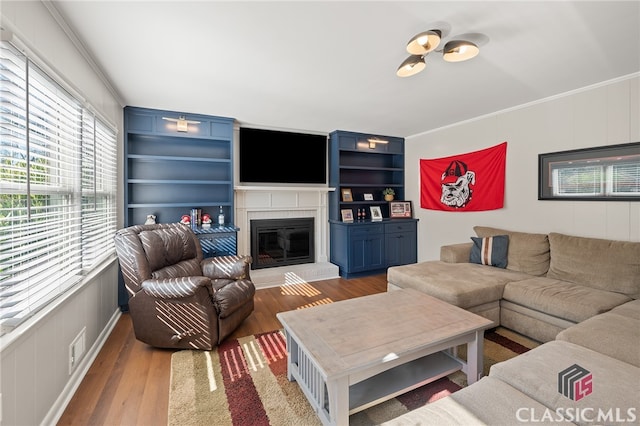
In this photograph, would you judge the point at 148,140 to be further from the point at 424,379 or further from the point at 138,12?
the point at 424,379

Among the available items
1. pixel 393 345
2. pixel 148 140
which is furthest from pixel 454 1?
pixel 148 140

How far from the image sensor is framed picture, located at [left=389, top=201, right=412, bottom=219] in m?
5.05

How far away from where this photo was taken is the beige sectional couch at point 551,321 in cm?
109

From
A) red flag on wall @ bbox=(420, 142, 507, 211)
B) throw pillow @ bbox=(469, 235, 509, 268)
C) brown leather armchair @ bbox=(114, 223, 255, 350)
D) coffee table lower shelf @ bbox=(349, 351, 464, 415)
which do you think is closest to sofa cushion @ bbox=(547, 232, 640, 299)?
throw pillow @ bbox=(469, 235, 509, 268)

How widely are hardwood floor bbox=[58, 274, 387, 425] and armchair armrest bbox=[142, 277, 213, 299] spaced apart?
1.73 feet

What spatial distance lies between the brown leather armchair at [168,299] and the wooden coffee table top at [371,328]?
0.73 m

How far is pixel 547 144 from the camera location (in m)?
3.20

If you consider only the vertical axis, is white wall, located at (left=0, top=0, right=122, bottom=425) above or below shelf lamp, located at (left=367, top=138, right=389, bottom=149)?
below

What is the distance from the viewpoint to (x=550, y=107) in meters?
3.15

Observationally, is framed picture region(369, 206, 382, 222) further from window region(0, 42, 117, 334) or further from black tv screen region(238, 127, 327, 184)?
window region(0, 42, 117, 334)

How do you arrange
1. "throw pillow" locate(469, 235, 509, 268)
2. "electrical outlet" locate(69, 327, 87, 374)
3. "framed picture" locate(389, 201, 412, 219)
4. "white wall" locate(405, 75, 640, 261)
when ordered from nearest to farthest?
1. "electrical outlet" locate(69, 327, 87, 374)
2. "white wall" locate(405, 75, 640, 261)
3. "throw pillow" locate(469, 235, 509, 268)
4. "framed picture" locate(389, 201, 412, 219)

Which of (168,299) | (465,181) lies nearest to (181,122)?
(168,299)

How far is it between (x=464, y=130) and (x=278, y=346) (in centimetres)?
378

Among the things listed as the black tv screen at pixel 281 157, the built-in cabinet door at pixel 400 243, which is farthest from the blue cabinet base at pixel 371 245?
the black tv screen at pixel 281 157
